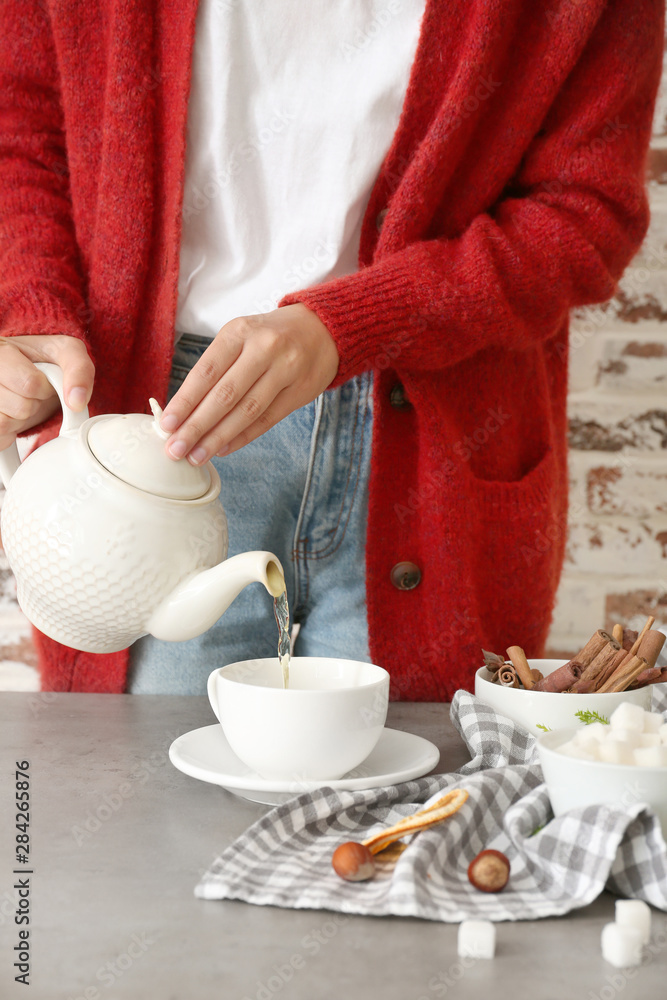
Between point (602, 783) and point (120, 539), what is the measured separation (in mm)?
344

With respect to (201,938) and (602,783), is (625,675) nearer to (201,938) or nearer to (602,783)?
(602,783)

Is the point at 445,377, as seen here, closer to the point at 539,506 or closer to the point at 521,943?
the point at 539,506

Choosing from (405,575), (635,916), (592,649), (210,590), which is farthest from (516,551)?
(635,916)

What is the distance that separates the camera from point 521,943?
446mm

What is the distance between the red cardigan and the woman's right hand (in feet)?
0.22

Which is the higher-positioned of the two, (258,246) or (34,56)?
(34,56)

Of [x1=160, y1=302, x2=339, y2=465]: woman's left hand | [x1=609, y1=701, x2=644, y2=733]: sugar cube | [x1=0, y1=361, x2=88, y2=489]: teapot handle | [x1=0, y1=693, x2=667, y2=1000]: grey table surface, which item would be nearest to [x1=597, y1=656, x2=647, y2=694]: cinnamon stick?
[x1=609, y1=701, x2=644, y2=733]: sugar cube

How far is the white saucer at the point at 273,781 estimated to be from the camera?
0.61 m

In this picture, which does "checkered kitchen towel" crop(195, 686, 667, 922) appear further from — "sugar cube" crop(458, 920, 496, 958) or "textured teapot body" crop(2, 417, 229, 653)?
"textured teapot body" crop(2, 417, 229, 653)

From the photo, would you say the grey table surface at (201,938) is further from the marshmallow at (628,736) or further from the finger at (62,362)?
the finger at (62,362)

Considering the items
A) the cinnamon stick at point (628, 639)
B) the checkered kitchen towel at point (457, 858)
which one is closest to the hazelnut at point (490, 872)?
the checkered kitchen towel at point (457, 858)

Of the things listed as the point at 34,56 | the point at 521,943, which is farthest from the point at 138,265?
the point at 521,943

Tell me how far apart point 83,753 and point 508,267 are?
0.58m

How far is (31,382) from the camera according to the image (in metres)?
0.73
